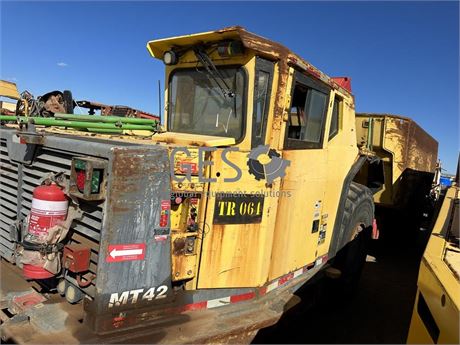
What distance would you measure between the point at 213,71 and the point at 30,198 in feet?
5.75

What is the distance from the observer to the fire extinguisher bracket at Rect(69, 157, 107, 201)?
225cm

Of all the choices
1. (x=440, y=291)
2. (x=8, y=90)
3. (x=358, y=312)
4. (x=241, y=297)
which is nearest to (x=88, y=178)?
(x=241, y=297)

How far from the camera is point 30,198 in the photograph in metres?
2.99

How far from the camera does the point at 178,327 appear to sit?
2561 mm

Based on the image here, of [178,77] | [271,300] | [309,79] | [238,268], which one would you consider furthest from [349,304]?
[178,77]

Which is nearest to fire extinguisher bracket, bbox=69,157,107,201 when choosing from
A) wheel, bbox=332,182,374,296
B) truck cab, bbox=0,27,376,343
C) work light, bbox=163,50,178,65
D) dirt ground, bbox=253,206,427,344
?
truck cab, bbox=0,27,376,343

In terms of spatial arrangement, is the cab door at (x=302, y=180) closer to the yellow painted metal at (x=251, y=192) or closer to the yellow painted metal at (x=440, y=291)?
the yellow painted metal at (x=251, y=192)

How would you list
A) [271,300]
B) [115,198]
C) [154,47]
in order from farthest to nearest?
[154,47] → [271,300] → [115,198]

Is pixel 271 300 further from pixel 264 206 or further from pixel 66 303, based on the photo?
pixel 66 303

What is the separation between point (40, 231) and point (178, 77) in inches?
70.9

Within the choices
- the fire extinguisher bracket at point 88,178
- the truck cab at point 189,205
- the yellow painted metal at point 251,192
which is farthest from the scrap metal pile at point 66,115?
the fire extinguisher bracket at point 88,178

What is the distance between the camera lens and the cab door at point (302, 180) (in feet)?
10.3

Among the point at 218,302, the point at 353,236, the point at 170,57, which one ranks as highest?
the point at 170,57

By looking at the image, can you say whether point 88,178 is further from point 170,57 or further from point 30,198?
point 170,57
